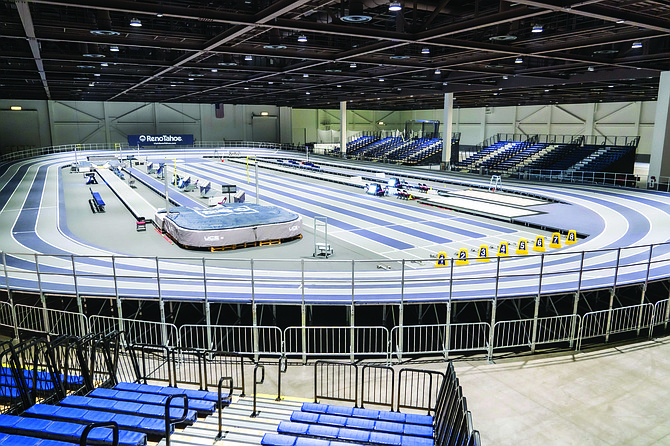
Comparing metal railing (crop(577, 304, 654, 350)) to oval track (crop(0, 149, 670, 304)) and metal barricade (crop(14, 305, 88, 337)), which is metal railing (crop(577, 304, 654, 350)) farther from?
metal barricade (crop(14, 305, 88, 337))

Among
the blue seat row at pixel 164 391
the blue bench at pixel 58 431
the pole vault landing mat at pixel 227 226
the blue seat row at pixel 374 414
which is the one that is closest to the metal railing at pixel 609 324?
the blue seat row at pixel 374 414

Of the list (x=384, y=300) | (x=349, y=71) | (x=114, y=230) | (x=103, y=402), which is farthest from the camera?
(x=349, y=71)

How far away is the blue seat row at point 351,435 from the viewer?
21.1ft

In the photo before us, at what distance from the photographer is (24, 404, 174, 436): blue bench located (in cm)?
632

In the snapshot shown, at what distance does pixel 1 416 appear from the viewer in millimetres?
6109

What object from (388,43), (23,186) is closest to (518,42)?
(388,43)

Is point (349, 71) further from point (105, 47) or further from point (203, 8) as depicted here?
point (203, 8)

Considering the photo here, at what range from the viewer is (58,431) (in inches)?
229

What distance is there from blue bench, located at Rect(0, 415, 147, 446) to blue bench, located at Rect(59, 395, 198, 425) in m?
0.81

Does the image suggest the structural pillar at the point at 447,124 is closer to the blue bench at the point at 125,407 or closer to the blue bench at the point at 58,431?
the blue bench at the point at 125,407

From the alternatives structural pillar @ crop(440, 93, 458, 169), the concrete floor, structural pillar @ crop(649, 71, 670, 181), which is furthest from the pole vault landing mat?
structural pillar @ crop(440, 93, 458, 169)

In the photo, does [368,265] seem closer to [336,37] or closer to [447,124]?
[336,37]

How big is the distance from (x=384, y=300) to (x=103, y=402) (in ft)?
23.3

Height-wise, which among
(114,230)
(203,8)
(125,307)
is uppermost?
(203,8)
